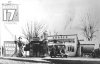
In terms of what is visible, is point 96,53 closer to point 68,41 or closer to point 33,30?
point 68,41

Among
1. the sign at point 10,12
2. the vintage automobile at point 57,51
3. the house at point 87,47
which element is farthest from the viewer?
the sign at point 10,12

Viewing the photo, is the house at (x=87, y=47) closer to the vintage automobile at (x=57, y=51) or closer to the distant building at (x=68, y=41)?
the distant building at (x=68, y=41)

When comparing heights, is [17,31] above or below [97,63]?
above

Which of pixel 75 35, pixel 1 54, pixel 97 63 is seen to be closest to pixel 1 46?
pixel 1 54

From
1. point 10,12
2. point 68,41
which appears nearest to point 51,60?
point 68,41

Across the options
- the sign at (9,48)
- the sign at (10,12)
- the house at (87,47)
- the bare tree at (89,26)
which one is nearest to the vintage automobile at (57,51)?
the house at (87,47)

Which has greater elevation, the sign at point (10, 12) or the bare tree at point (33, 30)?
the sign at point (10, 12)

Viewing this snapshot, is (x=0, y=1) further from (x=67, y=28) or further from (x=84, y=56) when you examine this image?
(x=84, y=56)
